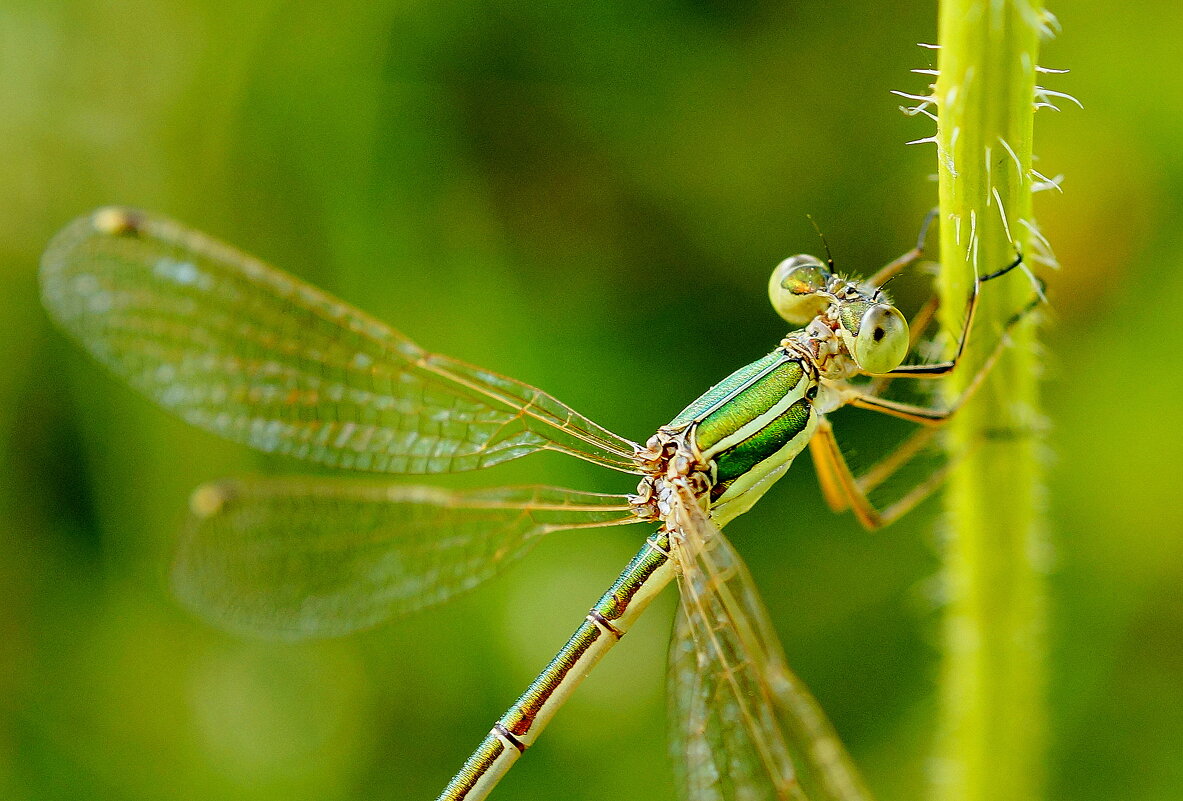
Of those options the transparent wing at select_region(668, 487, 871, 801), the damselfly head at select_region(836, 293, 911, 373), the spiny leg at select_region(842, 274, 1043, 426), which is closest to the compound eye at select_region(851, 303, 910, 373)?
the damselfly head at select_region(836, 293, 911, 373)

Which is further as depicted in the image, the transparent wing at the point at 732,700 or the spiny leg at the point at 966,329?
the transparent wing at the point at 732,700

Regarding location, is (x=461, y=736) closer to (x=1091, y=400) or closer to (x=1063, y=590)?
(x=1063, y=590)

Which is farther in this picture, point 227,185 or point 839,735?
point 227,185

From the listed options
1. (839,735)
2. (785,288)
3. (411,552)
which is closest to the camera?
(785,288)

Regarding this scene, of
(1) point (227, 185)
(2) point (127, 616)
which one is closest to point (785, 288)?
(1) point (227, 185)

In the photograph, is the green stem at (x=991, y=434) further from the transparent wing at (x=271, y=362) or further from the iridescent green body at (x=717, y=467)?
the transparent wing at (x=271, y=362)

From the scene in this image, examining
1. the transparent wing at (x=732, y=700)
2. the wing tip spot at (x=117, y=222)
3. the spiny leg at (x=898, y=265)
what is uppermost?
the wing tip spot at (x=117, y=222)

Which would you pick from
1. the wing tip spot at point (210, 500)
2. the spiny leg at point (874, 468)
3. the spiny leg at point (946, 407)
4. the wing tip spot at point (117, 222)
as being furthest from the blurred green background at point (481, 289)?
the wing tip spot at point (117, 222)
